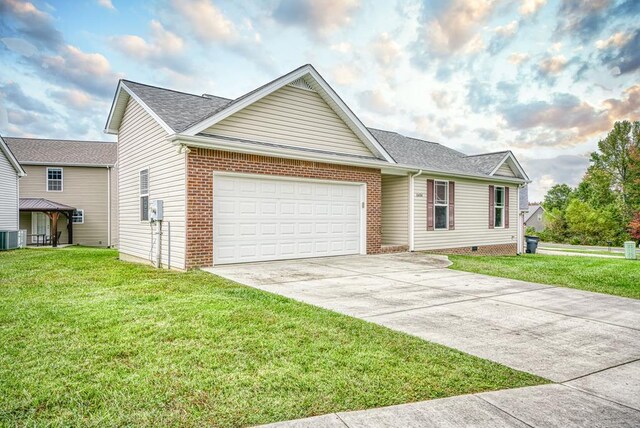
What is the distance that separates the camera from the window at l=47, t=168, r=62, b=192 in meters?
24.4

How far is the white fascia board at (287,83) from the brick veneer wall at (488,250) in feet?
16.2

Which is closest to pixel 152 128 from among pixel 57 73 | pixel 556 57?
pixel 57 73

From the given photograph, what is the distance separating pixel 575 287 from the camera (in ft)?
26.1

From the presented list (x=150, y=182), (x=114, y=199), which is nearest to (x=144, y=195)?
(x=150, y=182)

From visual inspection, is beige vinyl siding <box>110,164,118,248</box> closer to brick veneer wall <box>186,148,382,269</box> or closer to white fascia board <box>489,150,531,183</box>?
brick veneer wall <box>186,148,382,269</box>

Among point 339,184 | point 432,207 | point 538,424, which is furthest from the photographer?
point 432,207

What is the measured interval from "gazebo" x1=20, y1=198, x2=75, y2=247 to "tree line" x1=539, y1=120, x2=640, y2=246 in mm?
50250

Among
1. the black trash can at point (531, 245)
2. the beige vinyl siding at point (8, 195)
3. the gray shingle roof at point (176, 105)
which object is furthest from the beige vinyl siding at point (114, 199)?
the black trash can at point (531, 245)

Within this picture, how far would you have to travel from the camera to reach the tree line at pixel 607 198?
43.2 m

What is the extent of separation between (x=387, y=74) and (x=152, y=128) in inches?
416

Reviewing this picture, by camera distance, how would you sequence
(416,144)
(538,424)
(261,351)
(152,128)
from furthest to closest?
(416,144), (152,128), (261,351), (538,424)

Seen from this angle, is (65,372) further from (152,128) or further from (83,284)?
(152,128)

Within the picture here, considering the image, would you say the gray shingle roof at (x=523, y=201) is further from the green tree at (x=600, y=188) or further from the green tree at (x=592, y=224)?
the green tree at (x=600, y=188)

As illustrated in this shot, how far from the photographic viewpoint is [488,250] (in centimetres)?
1752
